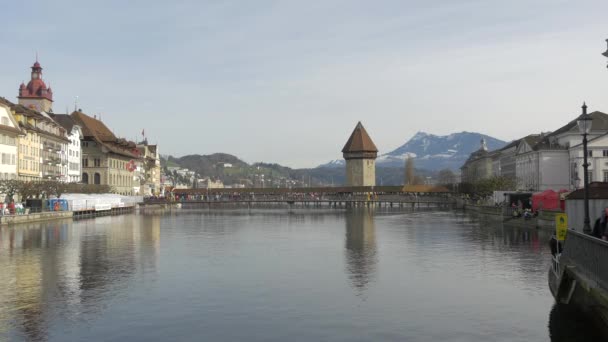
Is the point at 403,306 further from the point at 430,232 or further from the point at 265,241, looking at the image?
the point at 430,232

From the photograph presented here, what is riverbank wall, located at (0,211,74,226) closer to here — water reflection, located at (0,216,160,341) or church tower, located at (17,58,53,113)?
water reflection, located at (0,216,160,341)

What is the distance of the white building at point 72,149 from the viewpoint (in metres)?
95.4

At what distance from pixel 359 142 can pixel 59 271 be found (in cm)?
13657

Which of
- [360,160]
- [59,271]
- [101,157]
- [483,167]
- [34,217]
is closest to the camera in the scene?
[59,271]

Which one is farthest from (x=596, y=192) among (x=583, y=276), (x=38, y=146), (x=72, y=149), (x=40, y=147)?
(x=72, y=149)

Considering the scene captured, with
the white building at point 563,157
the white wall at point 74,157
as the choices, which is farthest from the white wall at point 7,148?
the white building at point 563,157

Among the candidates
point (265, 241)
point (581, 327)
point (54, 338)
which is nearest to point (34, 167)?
point (265, 241)

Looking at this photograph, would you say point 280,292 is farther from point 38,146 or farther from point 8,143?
point 38,146

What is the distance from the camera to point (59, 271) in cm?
2705

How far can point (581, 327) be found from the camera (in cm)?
1702

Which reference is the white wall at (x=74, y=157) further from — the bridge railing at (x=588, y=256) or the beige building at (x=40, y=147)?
the bridge railing at (x=588, y=256)

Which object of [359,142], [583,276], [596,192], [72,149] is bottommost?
[583,276]

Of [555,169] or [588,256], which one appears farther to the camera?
[555,169]

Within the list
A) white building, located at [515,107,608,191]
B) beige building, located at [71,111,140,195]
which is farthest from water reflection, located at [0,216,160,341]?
beige building, located at [71,111,140,195]
